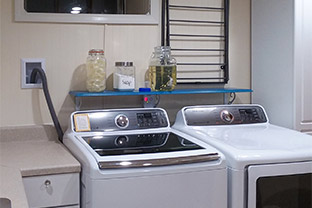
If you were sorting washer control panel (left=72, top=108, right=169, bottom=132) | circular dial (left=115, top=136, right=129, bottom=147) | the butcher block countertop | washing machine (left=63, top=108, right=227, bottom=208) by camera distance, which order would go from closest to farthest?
1. the butcher block countertop
2. washing machine (left=63, top=108, right=227, bottom=208)
3. circular dial (left=115, top=136, right=129, bottom=147)
4. washer control panel (left=72, top=108, right=169, bottom=132)

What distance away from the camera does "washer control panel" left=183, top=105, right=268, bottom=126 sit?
240 centimetres

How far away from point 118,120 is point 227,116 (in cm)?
69

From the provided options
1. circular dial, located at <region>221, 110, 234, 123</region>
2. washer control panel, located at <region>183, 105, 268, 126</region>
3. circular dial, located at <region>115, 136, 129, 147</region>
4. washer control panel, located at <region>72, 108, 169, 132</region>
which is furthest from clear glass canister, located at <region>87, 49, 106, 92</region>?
circular dial, located at <region>221, 110, 234, 123</region>

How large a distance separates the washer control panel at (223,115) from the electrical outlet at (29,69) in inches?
35.4

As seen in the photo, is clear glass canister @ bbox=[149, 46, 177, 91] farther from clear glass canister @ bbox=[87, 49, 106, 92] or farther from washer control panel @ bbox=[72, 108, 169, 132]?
clear glass canister @ bbox=[87, 49, 106, 92]

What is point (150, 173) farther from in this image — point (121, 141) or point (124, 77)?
point (124, 77)

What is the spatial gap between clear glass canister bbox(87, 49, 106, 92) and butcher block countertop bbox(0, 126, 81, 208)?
361mm

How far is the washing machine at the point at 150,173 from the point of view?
1.62m

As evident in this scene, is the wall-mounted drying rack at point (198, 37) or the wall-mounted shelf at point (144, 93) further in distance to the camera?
the wall-mounted drying rack at point (198, 37)

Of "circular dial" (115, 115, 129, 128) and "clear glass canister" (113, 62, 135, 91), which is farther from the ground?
"clear glass canister" (113, 62, 135, 91)

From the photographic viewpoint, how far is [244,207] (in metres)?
1.79

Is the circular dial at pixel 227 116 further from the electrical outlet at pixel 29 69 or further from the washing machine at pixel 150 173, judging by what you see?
the electrical outlet at pixel 29 69

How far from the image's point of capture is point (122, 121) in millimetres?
2252

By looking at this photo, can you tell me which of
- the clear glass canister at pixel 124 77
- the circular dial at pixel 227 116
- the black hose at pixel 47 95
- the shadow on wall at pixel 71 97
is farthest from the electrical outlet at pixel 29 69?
the circular dial at pixel 227 116
